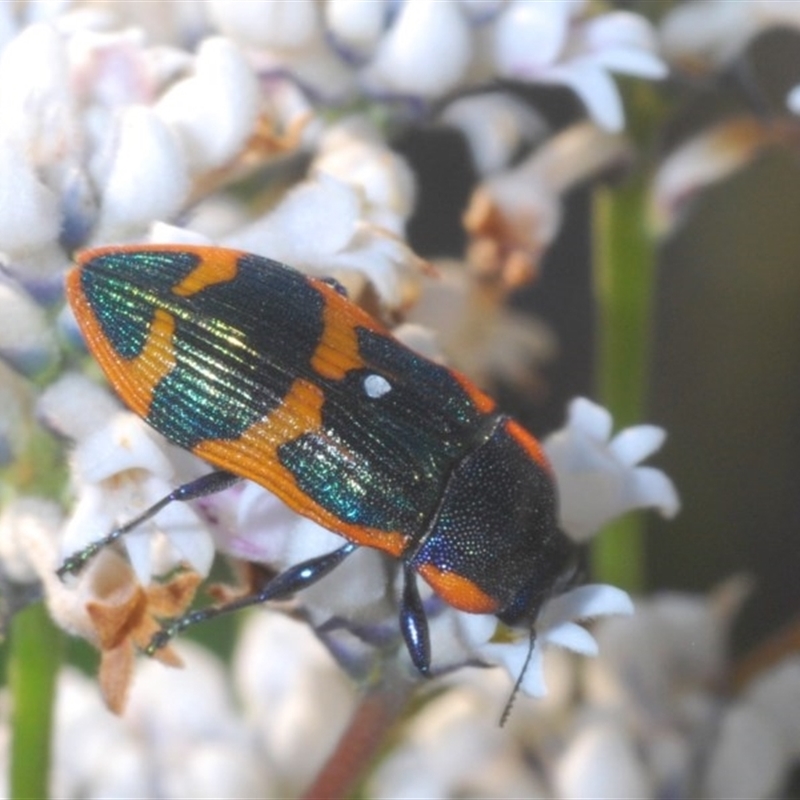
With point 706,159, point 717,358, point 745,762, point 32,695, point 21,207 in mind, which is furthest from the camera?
point 717,358

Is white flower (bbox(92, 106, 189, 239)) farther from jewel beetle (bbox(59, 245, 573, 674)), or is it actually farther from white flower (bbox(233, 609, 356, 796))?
white flower (bbox(233, 609, 356, 796))

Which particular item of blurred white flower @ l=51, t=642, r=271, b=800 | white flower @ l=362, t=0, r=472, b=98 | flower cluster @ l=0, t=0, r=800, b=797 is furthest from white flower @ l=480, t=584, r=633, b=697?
white flower @ l=362, t=0, r=472, b=98

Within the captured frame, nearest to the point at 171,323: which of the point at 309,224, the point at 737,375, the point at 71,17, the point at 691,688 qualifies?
the point at 309,224

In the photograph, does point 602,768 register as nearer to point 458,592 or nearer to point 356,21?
point 458,592

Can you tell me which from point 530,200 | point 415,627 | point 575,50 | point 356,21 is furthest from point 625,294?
point 415,627

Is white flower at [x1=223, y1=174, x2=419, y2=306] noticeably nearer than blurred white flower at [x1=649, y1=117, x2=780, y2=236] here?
Yes

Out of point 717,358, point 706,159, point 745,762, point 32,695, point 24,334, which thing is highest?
point 24,334

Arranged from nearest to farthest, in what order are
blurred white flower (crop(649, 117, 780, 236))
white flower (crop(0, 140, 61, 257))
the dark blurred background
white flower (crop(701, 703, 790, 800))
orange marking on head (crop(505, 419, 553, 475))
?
white flower (crop(0, 140, 61, 257)), orange marking on head (crop(505, 419, 553, 475)), white flower (crop(701, 703, 790, 800)), blurred white flower (crop(649, 117, 780, 236)), the dark blurred background
